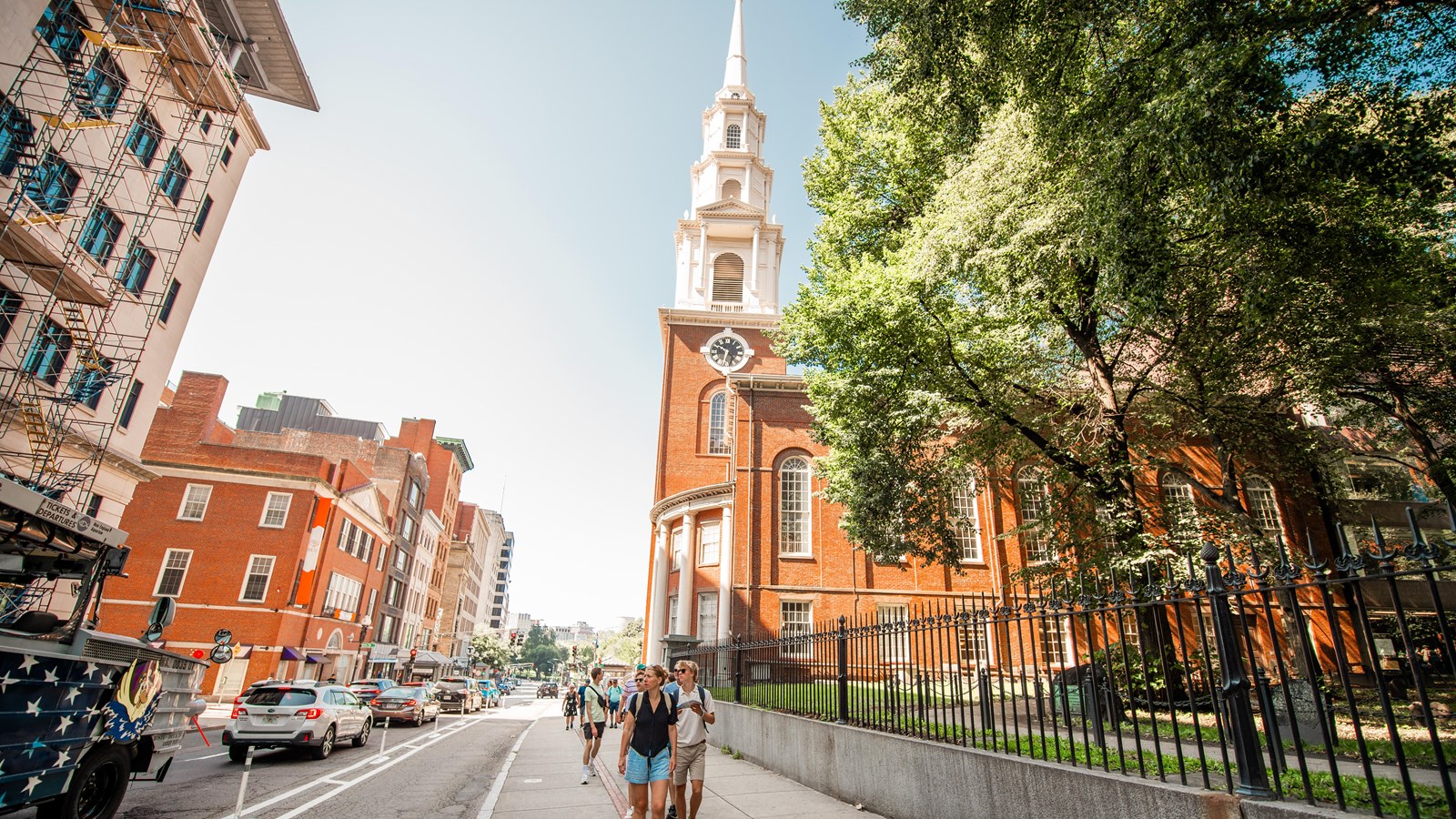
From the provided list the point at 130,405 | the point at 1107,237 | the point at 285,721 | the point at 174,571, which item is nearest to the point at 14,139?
the point at 130,405

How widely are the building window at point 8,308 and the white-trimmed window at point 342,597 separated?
22136 millimetres

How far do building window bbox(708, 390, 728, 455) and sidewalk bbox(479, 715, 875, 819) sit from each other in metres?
23.1

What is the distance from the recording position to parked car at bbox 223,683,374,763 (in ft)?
43.6

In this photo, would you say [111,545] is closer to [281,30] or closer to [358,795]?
[358,795]

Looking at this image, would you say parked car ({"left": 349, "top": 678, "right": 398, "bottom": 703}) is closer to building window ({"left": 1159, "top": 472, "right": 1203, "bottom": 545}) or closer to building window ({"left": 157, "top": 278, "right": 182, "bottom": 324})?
building window ({"left": 157, "top": 278, "right": 182, "bottom": 324})

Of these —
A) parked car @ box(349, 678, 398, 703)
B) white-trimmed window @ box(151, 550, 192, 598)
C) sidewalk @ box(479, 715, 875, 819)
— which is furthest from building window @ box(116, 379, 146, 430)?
sidewalk @ box(479, 715, 875, 819)

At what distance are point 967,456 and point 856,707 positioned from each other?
9481 millimetres

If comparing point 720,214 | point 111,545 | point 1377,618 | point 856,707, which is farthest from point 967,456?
point 720,214

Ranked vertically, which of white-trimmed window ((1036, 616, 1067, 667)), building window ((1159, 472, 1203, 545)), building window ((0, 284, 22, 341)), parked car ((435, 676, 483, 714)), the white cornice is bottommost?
parked car ((435, 676, 483, 714))

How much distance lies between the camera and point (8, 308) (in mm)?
17391

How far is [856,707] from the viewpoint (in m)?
9.77

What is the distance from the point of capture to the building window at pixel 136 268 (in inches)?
822

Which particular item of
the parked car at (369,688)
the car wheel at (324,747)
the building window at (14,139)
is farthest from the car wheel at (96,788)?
the parked car at (369,688)

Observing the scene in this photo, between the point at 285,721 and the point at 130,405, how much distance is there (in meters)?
15.5
